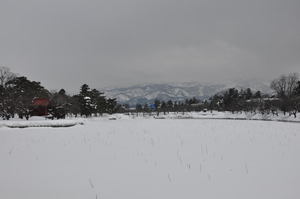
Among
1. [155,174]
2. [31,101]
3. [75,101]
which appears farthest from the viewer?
[75,101]

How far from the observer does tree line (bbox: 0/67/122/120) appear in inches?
1748

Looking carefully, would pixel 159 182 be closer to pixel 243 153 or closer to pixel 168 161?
pixel 168 161

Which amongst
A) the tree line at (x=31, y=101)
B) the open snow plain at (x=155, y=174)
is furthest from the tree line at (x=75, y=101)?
the open snow plain at (x=155, y=174)

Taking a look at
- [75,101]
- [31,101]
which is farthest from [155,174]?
[75,101]

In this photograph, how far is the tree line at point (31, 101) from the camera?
44406 millimetres

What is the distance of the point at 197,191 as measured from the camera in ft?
15.9

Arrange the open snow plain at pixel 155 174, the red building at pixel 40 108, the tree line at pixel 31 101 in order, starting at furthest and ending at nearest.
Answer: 1. the red building at pixel 40 108
2. the tree line at pixel 31 101
3. the open snow plain at pixel 155 174

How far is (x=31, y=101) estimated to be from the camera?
164 feet

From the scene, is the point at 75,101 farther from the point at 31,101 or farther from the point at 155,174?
the point at 155,174

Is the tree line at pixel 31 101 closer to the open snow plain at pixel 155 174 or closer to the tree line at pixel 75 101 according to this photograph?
the tree line at pixel 75 101

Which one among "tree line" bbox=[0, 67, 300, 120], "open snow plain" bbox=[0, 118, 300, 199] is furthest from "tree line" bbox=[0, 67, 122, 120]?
"open snow plain" bbox=[0, 118, 300, 199]

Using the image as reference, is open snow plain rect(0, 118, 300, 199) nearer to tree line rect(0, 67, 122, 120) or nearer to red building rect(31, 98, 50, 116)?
tree line rect(0, 67, 122, 120)

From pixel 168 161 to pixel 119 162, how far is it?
1676mm

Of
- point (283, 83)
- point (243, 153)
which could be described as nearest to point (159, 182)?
point (243, 153)
